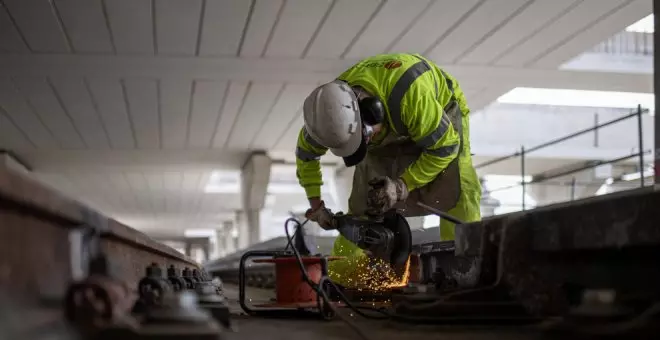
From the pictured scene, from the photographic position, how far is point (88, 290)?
3.57 ft

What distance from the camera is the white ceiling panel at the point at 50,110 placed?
201 inches

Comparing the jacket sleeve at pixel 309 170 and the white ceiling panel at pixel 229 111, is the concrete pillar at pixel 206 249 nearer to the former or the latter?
the white ceiling panel at pixel 229 111

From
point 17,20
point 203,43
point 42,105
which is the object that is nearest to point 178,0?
point 203,43

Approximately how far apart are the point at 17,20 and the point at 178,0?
1.04 metres

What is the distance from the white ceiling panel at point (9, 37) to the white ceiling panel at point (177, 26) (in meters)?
0.88

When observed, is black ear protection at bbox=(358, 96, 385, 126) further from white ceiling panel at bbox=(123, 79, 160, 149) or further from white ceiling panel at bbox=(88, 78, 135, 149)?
white ceiling panel at bbox=(88, 78, 135, 149)

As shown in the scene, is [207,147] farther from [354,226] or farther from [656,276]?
[656,276]

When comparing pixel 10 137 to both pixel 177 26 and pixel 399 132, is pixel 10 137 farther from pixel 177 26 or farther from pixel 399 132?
pixel 399 132

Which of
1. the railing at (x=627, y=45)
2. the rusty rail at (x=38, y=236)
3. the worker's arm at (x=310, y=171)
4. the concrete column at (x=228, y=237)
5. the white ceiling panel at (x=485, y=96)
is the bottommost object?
the concrete column at (x=228, y=237)

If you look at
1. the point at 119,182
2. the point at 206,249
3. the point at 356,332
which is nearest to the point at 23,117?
the point at 119,182

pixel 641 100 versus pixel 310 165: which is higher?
pixel 641 100

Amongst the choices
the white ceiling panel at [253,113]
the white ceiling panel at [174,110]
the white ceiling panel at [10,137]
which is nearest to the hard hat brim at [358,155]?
the white ceiling panel at [253,113]

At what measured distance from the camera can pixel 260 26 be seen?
4.21 metres

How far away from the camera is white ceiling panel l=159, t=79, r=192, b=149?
210 inches
